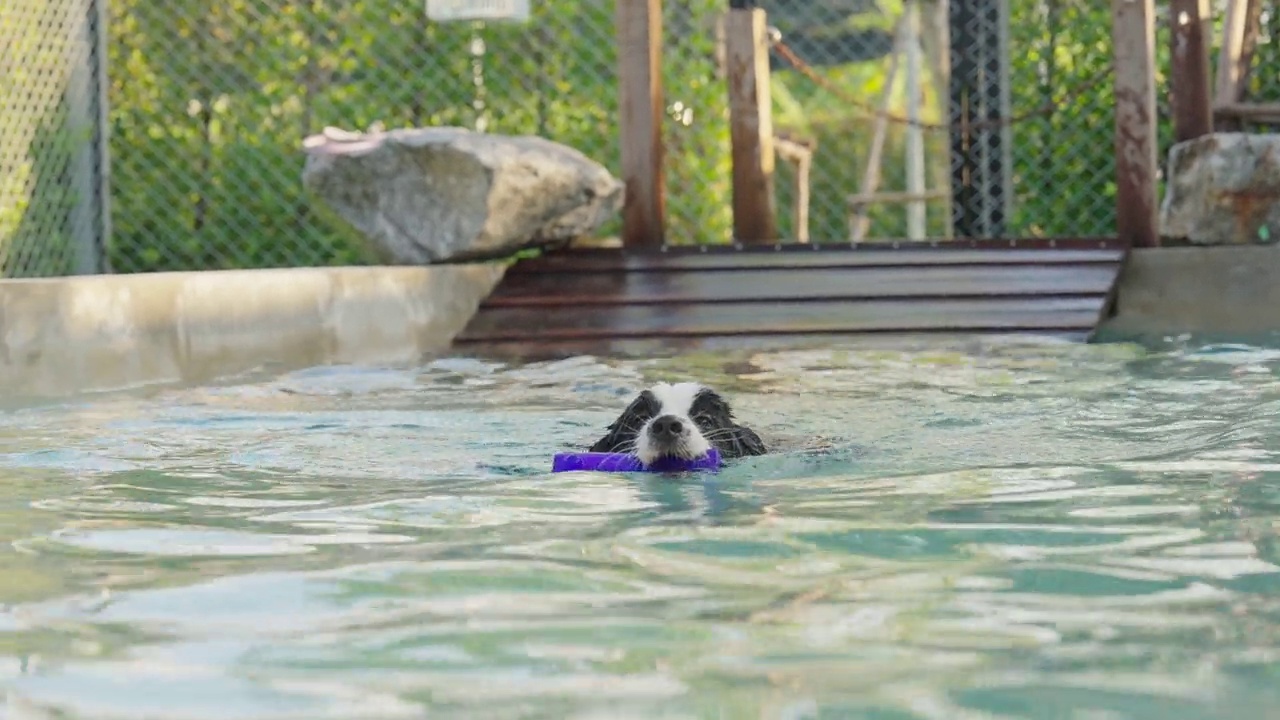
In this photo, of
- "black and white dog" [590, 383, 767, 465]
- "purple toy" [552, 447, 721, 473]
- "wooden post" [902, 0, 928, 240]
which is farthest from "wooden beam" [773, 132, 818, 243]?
"purple toy" [552, 447, 721, 473]

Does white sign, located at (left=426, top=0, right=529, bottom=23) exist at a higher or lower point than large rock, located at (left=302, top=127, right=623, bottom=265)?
higher

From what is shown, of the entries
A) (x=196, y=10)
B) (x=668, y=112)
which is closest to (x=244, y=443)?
(x=668, y=112)

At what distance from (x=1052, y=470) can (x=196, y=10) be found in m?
8.47

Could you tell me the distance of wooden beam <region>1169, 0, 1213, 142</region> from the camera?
9328 mm

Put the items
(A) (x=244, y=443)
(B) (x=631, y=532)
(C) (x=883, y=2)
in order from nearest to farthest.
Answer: (B) (x=631, y=532) < (A) (x=244, y=443) < (C) (x=883, y=2)

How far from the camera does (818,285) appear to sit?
9.00 metres

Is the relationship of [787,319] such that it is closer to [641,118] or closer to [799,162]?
[641,118]

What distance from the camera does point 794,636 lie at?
2453 millimetres

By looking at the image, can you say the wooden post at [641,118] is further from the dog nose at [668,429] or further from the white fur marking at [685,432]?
the dog nose at [668,429]

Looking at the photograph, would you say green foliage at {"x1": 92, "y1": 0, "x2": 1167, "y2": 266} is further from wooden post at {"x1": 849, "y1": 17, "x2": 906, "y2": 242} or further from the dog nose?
the dog nose

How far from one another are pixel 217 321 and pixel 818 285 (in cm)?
301

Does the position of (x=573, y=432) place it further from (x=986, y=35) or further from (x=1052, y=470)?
(x=986, y=35)

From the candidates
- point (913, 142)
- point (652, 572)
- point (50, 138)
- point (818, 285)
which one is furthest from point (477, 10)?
point (652, 572)

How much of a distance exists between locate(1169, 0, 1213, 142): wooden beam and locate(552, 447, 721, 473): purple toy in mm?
5901
